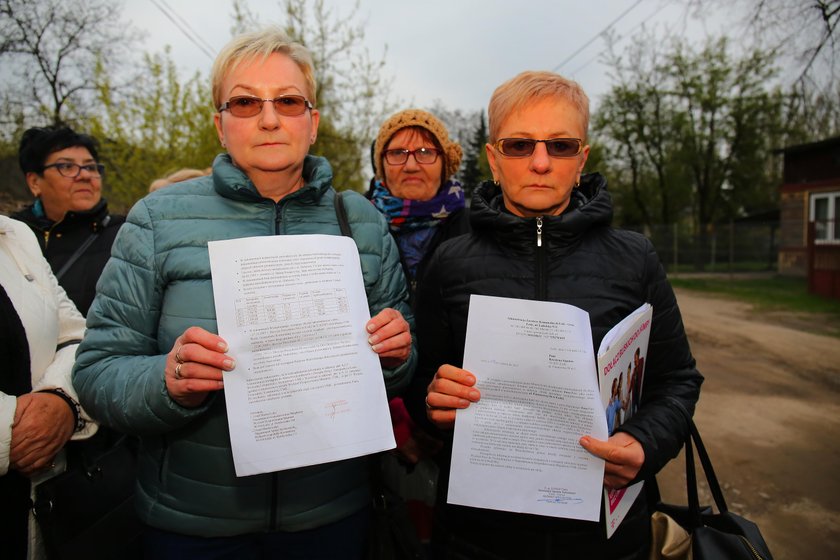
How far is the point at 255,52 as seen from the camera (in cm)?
160

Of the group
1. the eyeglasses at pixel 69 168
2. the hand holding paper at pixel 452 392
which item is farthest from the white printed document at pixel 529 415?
the eyeglasses at pixel 69 168

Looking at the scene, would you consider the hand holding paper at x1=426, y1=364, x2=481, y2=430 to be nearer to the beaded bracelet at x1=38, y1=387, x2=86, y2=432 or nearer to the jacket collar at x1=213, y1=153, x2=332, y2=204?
the jacket collar at x1=213, y1=153, x2=332, y2=204

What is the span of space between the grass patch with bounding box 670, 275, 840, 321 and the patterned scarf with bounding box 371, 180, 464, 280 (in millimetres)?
11778

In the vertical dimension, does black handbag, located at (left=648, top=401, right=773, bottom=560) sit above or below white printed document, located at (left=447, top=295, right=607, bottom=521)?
below

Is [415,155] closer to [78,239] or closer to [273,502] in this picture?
[273,502]

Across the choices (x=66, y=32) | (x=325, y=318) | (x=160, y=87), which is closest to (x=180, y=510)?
(x=325, y=318)

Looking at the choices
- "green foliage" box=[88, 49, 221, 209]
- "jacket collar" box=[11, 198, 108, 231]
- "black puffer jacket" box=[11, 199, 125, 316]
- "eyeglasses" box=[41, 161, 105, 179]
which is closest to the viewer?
"black puffer jacket" box=[11, 199, 125, 316]

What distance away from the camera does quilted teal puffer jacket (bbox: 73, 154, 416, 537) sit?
1.48m

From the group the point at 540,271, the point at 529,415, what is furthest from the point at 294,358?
the point at 540,271

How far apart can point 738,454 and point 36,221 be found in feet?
18.6

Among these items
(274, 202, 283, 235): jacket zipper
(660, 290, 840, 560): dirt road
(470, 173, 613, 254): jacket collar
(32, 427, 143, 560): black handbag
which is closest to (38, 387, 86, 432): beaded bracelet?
(32, 427, 143, 560): black handbag

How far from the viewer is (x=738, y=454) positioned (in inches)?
180

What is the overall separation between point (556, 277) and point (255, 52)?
113 cm

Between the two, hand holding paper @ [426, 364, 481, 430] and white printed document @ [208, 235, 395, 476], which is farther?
hand holding paper @ [426, 364, 481, 430]
